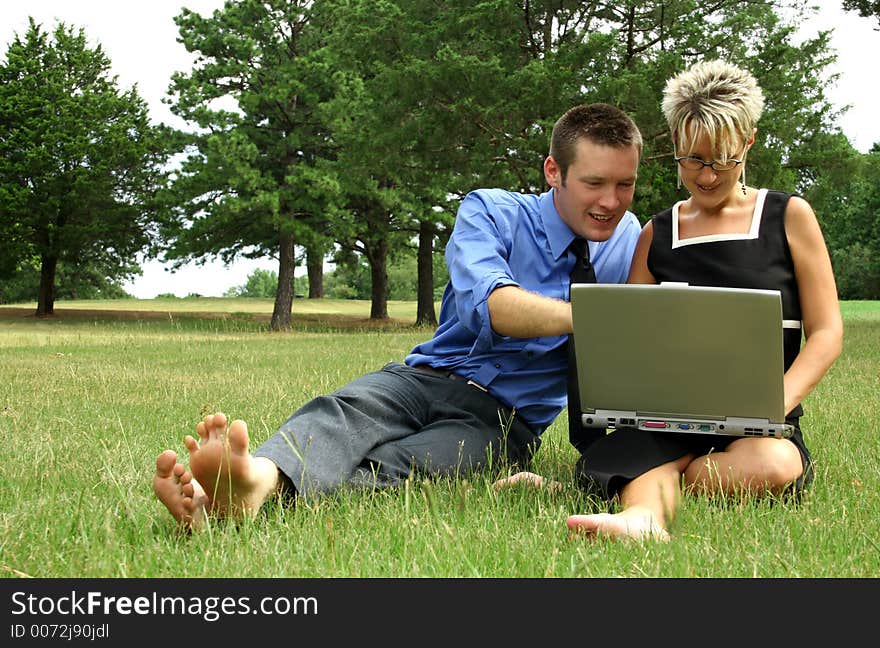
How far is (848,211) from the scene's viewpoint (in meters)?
54.7

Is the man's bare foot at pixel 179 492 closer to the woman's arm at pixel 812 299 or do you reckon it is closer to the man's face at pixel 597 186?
the man's face at pixel 597 186

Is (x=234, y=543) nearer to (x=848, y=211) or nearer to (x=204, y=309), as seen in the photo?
(x=204, y=309)

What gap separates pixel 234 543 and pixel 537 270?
179 cm

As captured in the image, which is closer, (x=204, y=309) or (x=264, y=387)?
(x=264, y=387)

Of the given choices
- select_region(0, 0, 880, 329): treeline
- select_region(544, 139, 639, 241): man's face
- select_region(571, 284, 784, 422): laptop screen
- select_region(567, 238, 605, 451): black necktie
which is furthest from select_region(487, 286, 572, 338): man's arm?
select_region(0, 0, 880, 329): treeline

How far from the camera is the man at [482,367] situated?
3080mm

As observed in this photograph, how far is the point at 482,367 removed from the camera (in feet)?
12.6

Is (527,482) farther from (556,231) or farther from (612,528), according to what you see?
(556,231)

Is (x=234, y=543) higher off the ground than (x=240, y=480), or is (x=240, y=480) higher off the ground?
(x=240, y=480)

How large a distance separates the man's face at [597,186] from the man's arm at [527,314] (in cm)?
49

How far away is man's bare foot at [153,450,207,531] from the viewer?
8.79ft

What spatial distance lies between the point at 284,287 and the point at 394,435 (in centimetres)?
2304

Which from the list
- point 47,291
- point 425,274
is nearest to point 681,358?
point 425,274
